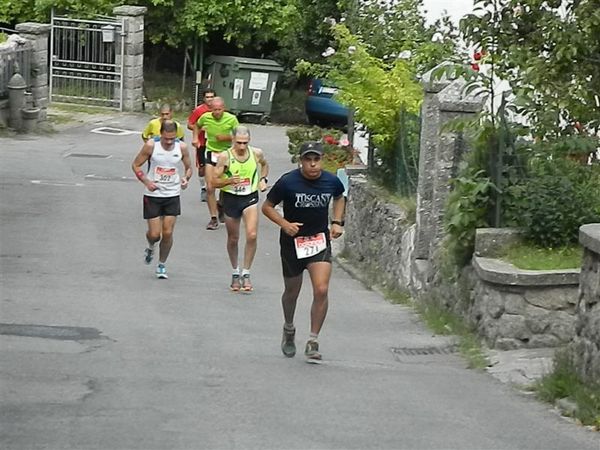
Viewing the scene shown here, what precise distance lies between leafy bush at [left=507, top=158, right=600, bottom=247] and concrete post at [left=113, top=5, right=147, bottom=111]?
72.5 ft

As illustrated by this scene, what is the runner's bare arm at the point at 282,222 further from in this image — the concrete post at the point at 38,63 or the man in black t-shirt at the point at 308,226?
the concrete post at the point at 38,63

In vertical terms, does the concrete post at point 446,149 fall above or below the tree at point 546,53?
below

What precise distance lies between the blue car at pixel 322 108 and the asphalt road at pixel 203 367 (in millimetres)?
14266

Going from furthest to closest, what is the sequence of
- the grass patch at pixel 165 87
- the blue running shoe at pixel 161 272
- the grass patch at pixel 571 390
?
the grass patch at pixel 165 87
the blue running shoe at pixel 161 272
the grass patch at pixel 571 390

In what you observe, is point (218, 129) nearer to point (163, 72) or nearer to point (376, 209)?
point (376, 209)

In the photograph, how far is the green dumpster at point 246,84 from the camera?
32562mm

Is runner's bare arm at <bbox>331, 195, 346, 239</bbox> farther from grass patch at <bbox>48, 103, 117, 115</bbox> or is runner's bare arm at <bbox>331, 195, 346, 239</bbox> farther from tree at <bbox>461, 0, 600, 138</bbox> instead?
grass patch at <bbox>48, 103, 117, 115</bbox>

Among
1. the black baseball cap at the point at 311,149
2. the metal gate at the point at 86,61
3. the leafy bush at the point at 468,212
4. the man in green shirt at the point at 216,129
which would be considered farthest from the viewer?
the metal gate at the point at 86,61

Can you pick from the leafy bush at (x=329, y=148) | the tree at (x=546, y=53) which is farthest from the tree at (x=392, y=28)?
the tree at (x=546, y=53)

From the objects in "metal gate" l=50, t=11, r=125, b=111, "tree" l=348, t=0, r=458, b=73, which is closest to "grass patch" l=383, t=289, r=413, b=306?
"tree" l=348, t=0, r=458, b=73

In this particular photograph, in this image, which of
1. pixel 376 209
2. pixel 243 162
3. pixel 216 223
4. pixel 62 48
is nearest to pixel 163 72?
pixel 62 48

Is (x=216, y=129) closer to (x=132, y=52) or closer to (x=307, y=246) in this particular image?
(x=307, y=246)

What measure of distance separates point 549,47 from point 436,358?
2.64 m

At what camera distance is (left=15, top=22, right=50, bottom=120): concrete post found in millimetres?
28516
